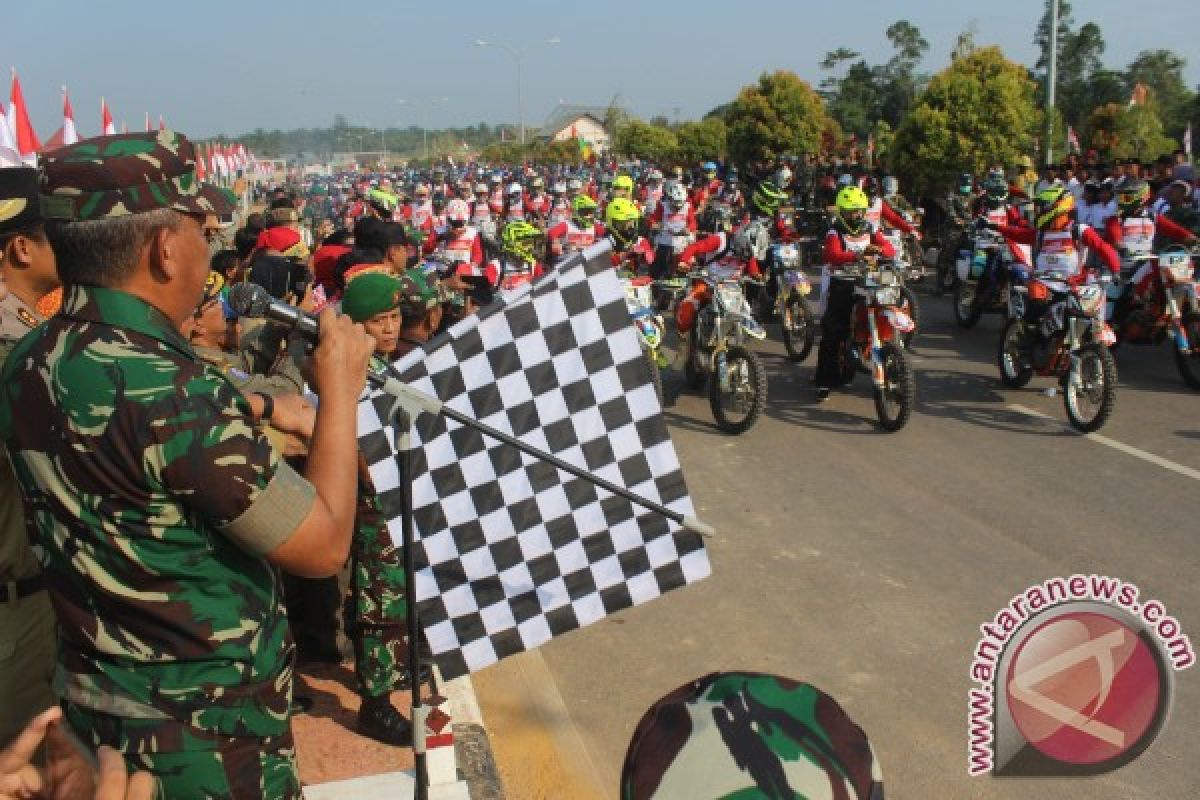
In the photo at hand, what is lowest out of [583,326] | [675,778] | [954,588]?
[954,588]

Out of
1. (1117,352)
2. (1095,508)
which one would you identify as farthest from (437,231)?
(1095,508)

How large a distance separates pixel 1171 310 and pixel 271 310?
8988mm

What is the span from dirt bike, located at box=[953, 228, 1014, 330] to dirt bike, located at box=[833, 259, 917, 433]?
3235 mm

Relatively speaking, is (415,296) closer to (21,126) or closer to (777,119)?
(21,126)

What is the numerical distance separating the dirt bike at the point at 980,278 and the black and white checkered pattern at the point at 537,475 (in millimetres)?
9409

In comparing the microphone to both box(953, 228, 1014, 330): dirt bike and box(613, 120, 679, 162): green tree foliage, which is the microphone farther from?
box(613, 120, 679, 162): green tree foliage

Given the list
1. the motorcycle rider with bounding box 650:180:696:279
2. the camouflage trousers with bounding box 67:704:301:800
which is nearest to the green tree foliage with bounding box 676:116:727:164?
the motorcycle rider with bounding box 650:180:696:279

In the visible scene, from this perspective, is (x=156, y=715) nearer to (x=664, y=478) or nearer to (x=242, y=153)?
(x=664, y=478)

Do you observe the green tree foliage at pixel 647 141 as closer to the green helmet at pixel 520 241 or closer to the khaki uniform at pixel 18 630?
the green helmet at pixel 520 241

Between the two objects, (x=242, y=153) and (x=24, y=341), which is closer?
(x=24, y=341)

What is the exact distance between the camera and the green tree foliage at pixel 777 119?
→ 35.3m

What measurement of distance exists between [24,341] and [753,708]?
1444 millimetres

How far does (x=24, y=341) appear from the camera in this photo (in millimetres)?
1873
